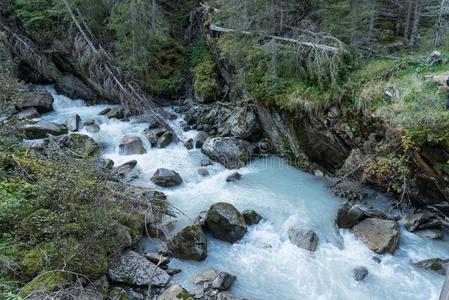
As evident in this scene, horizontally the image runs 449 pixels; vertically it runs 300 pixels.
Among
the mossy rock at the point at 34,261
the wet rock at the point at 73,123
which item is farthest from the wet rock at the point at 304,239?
the wet rock at the point at 73,123

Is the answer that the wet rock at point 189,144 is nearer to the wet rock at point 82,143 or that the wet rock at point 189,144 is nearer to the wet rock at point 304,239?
the wet rock at point 82,143

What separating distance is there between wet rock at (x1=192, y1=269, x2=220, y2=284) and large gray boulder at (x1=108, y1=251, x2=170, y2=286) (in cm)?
57

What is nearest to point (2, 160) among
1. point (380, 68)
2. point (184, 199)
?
point (184, 199)

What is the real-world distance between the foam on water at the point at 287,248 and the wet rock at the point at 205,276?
144 millimetres

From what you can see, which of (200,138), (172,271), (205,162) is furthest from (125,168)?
A: (172,271)

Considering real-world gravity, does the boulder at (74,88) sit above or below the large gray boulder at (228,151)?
above

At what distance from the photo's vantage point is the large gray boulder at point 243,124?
486 inches

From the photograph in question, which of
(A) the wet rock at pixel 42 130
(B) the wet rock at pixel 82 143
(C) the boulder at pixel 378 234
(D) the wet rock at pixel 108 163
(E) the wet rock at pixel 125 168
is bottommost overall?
(C) the boulder at pixel 378 234

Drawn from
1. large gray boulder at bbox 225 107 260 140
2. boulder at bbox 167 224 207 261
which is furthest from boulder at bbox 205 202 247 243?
large gray boulder at bbox 225 107 260 140

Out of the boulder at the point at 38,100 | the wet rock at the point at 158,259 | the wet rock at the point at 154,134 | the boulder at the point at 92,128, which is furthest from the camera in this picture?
the boulder at the point at 38,100

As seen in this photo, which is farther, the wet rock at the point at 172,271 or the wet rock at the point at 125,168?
the wet rock at the point at 125,168

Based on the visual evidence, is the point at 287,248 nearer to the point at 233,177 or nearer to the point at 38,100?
the point at 233,177

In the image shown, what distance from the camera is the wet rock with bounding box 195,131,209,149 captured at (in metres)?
12.6

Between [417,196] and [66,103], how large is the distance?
45.7ft
